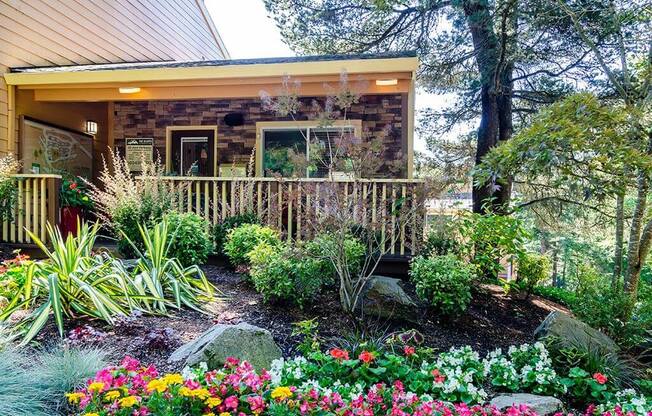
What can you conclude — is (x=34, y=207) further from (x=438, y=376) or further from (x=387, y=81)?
(x=438, y=376)

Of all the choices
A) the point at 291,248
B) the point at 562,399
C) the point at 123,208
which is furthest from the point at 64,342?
the point at 562,399

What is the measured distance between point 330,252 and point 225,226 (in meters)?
2.36

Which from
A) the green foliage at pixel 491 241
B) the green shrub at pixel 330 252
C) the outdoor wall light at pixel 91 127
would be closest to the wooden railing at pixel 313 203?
the green shrub at pixel 330 252

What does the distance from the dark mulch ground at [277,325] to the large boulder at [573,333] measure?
40 centimetres

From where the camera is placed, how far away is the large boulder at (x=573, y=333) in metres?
3.63

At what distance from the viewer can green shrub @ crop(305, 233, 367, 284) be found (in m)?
4.03

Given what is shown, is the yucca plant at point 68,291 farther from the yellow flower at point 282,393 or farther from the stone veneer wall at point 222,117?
the stone veneer wall at point 222,117

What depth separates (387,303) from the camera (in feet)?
13.6

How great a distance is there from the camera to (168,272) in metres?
4.34

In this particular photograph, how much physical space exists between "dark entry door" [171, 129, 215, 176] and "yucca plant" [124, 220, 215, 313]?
4142 mm

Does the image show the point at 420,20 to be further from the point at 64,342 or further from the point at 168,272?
the point at 64,342

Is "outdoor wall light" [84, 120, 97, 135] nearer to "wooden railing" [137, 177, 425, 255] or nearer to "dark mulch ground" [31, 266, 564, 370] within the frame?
"wooden railing" [137, 177, 425, 255]

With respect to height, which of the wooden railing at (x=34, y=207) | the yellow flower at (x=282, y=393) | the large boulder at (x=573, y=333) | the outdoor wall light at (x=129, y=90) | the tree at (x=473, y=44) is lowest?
the large boulder at (x=573, y=333)

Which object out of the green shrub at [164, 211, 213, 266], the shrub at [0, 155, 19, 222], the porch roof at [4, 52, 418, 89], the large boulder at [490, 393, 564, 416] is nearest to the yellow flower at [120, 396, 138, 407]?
the large boulder at [490, 393, 564, 416]
